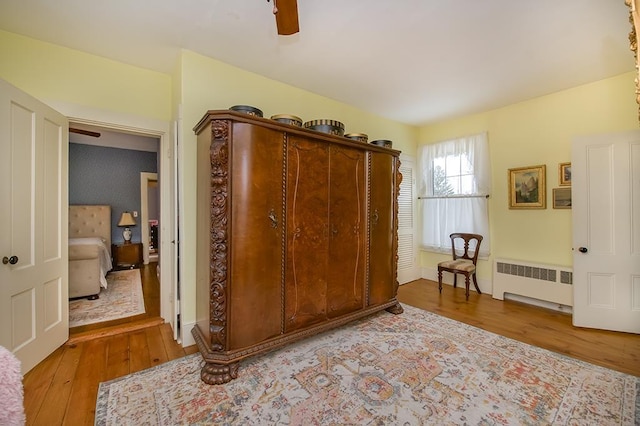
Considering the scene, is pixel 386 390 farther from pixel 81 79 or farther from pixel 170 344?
pixel 81 79

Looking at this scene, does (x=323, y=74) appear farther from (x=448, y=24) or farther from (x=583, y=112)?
(x=583, y=112)

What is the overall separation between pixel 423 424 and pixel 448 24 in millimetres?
2742

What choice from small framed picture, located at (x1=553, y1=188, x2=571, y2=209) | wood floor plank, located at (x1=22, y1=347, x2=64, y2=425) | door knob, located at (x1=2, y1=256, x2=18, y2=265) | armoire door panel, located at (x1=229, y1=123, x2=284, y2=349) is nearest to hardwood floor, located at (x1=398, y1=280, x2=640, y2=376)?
small framed picture, located at (x1=553, y1=188, x2=571, y2=209)

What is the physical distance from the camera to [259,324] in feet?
6.77

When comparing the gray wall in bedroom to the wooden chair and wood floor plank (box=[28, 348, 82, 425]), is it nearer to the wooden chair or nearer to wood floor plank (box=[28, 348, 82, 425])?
wood floor plank (box=[28, 348, 82, 425])

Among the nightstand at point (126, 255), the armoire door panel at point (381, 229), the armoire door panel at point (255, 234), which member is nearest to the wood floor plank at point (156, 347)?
the armoire door panel at point (255, 234)

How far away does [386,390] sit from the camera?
1.81m

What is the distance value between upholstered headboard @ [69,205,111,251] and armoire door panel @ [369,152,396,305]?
575cm

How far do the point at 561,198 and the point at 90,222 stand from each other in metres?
7.99

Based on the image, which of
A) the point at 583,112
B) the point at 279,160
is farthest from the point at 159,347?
the point at 583,112

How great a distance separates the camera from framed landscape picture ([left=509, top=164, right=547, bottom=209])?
10.9 feet

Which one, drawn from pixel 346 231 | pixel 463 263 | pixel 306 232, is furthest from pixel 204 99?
pixel 463 263

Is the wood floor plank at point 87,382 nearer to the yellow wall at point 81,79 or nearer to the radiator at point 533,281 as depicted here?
the yellow wall at point 81,79

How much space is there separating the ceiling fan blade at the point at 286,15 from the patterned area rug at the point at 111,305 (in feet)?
11.2
